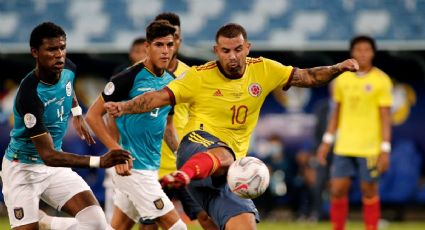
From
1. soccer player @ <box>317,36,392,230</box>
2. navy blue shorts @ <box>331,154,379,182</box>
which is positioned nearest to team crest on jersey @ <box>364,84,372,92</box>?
soccer player @ <box>317,36,392,230</box>

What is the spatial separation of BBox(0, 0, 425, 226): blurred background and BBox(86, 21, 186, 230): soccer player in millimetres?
8178

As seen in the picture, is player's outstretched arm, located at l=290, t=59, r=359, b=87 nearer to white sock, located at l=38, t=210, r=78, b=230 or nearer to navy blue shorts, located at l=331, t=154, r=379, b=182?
white sock, located at l=38, t=210, r=78, b=230

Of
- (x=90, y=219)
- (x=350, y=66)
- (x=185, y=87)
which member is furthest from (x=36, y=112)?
(x=350, y=66)

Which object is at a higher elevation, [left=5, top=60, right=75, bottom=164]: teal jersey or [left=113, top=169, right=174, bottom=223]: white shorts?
[left=5, top=60, right=75, bottom=164]: teal jersey

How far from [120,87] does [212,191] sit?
1534 millimetres

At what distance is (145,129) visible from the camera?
33.3 feet

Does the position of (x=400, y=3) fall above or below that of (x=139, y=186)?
above

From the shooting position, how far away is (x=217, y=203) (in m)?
8.77

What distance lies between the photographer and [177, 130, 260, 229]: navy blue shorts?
28.5 ft

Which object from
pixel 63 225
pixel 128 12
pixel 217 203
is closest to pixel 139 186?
pixel 63 225

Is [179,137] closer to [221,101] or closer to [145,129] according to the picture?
[145,129]

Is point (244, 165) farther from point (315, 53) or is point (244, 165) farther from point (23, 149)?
point (315, 53)

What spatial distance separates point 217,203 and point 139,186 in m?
1.43

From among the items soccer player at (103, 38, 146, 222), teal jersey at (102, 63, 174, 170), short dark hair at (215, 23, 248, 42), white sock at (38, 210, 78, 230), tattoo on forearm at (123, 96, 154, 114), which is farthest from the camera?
soccer player at (103, 38, 146, 222)
